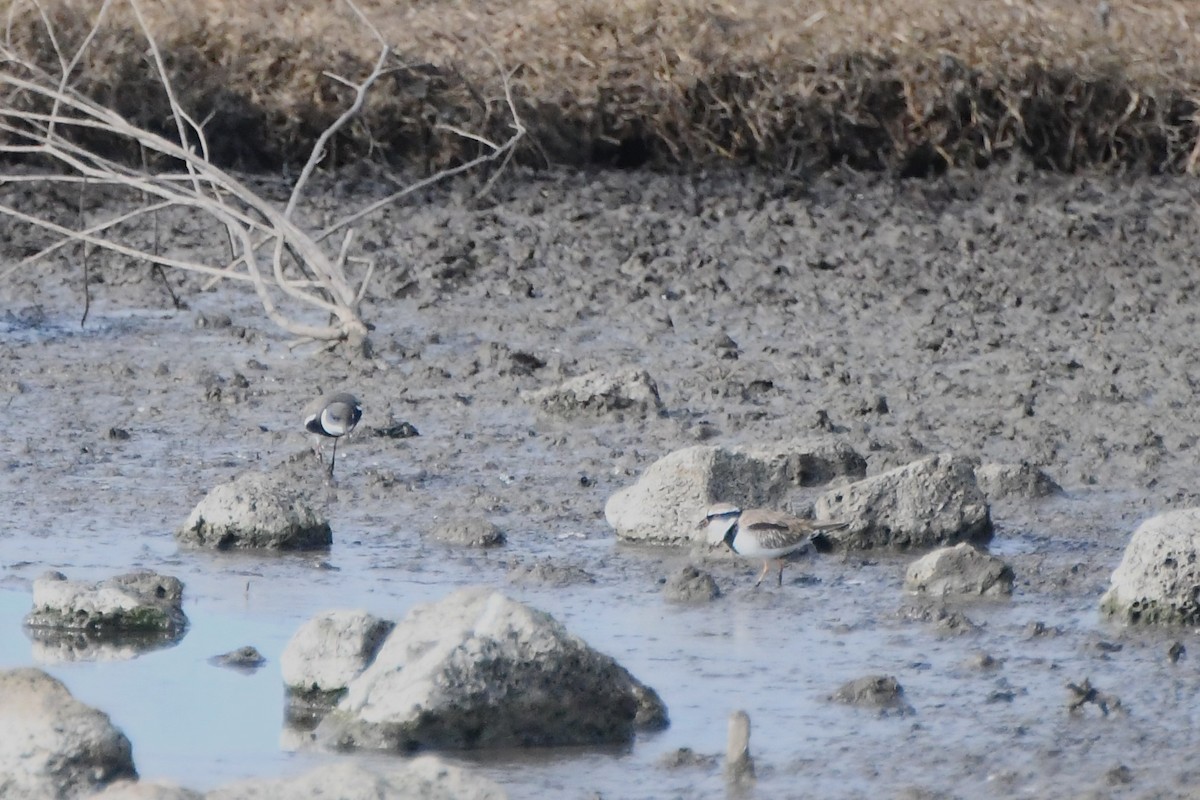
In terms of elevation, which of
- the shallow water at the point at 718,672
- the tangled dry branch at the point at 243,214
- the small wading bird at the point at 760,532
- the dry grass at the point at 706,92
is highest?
the dry grass at the point at 706,92

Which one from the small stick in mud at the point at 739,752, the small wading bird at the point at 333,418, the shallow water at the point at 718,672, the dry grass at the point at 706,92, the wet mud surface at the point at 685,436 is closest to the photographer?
the small stick in mud at the point at 739,752

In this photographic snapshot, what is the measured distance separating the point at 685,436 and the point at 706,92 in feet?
20.8

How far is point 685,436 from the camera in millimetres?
9289

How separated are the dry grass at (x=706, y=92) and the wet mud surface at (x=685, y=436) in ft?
1.48

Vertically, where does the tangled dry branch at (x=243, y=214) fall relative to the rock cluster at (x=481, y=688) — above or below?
above

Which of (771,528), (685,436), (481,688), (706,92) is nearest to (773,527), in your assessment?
(771,528)

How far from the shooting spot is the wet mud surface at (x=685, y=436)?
18.4 ft

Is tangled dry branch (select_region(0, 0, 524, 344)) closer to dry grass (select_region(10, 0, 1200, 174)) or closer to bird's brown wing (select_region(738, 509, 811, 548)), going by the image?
dry grass (select_region(10, 0, 1200, 174))

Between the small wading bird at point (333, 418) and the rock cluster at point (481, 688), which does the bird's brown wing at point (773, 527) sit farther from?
the small wading bird at point (333, 418)

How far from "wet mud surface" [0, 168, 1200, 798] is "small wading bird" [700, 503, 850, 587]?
0.49 ft

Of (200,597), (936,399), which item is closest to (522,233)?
(936,399)

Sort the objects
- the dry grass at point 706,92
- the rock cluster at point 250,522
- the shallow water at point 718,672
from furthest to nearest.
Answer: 1. the dry grass at point 706,92
2. the rock cluster at point 250,522
3. the shallow water at point 718,672

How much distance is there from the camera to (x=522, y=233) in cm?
1384

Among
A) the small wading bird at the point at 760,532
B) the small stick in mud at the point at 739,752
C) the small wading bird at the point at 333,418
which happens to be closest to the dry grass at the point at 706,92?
the small wading bird at the point at 333,418
